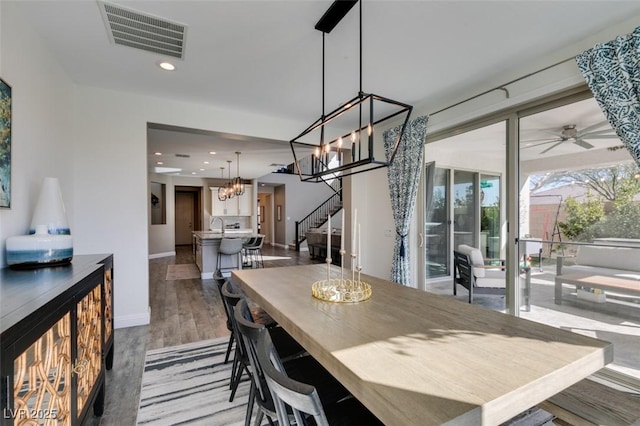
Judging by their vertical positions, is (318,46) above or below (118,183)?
above

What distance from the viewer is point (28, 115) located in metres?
2.12

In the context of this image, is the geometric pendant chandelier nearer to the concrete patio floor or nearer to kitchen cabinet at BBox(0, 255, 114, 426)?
the concrete patio floor

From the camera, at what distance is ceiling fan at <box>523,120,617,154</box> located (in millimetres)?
2414

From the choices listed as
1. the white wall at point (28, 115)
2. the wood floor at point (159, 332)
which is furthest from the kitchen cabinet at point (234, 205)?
the white wall at point (28, 115)

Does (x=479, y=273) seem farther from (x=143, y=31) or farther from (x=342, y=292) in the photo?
(x=143, y=31)

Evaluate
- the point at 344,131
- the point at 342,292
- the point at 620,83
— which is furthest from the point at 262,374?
the point at 344,131

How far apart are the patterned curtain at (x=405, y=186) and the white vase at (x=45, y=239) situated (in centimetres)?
355

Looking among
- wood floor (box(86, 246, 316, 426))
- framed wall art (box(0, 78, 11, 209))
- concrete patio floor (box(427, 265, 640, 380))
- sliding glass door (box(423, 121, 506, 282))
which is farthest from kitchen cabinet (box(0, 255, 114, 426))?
sliding glass door (box(423, 121, 506, 282))

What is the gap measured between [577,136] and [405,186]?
1.84 m

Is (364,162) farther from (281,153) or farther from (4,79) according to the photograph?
(281,153)

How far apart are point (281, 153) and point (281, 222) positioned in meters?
5.76

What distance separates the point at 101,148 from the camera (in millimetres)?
3389

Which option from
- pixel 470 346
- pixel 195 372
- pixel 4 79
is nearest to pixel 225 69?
pixel 4 79

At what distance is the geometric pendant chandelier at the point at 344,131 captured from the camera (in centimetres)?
184
